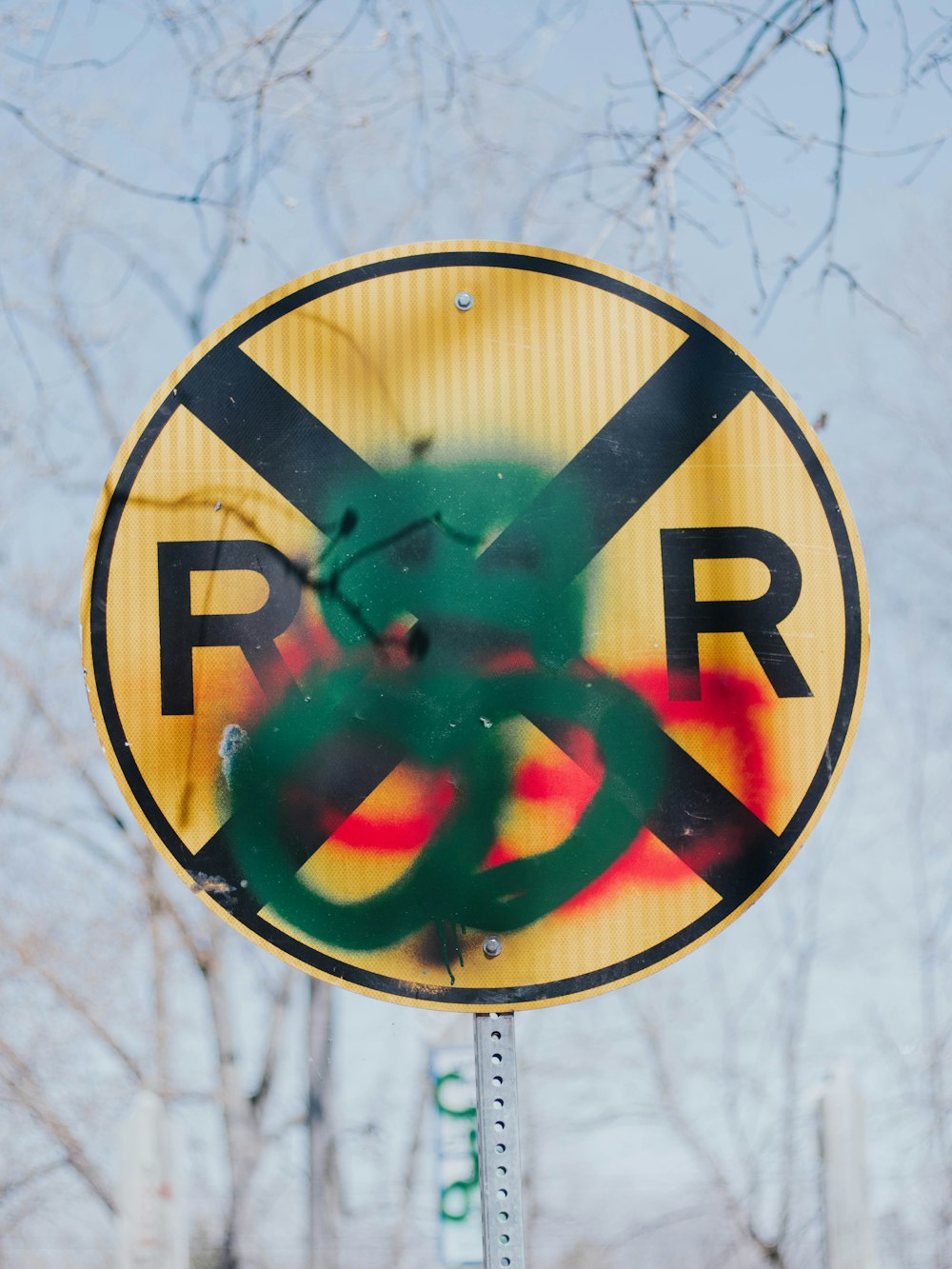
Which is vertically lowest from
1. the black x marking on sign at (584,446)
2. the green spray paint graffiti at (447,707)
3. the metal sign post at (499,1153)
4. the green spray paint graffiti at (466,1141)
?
the green spray paint graffiti at (466,1141)

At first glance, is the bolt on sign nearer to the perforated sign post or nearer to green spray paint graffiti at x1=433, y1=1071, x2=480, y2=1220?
the perforated sign post

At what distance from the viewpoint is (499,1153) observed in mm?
1125

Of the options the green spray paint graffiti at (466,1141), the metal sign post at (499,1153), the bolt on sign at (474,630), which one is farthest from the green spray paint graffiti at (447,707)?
the green spray paint graffiti at (466,1141)

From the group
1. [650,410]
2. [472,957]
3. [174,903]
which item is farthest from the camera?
[174,903]

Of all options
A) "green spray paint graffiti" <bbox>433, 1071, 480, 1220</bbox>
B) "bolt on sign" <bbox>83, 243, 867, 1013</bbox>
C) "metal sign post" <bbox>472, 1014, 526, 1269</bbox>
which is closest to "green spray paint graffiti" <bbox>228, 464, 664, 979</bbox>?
"bolt on sign" <bbox>83, 243, 867, 1013</bbox>

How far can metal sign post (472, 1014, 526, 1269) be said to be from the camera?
1.12 m

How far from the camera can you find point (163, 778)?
121 cm

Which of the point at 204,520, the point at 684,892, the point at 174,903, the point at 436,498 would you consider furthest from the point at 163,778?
the point at 174,903

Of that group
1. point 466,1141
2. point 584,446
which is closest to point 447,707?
point 584,446

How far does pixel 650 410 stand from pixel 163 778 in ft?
1.72

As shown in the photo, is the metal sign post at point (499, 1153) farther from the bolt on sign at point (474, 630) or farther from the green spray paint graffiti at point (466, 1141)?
the green spray paint graffiti at point (466, 1141)

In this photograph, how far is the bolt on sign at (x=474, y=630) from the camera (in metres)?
1.19

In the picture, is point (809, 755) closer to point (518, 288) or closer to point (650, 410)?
point (650, 410)

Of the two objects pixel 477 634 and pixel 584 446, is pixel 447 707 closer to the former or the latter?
pixel 477 634
